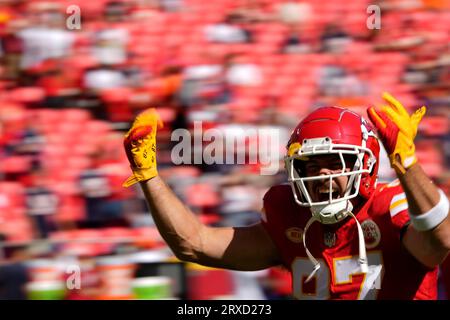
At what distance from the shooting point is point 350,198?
233 centimetres

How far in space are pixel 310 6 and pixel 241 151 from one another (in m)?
1.15

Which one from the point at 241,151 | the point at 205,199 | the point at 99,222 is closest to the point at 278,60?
the point at 241,151

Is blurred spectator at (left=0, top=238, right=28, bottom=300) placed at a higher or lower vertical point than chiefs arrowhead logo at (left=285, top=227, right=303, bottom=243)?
lower

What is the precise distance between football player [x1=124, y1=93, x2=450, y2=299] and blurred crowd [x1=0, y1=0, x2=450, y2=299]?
3.01 ft

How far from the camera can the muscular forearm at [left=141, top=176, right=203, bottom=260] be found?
8.27 feet

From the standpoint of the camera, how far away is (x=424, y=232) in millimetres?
2176

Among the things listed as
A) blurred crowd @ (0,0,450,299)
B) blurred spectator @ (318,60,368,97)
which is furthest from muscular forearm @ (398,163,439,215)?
blurred spectator @ (318,60,368,97)

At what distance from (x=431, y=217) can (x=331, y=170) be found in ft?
1.13

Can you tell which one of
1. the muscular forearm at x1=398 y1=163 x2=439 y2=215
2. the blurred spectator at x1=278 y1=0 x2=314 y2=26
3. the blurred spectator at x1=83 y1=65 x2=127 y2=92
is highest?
the blurred spectator at x1=278 y1=0 x2=314 y2=26

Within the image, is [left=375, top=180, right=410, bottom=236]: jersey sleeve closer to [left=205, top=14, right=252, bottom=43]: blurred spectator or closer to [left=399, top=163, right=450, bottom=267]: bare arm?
[left=399, top=163, right=450, bottom=267]: bare arm

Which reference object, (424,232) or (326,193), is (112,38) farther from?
(424,232)
